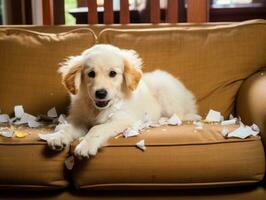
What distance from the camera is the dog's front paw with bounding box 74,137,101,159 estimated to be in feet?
5.46

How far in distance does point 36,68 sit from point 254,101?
1.12 meters

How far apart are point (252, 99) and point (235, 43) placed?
43 cm

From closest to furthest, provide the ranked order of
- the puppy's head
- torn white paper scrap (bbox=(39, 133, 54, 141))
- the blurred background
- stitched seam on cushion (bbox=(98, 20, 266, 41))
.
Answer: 1. torn white paper scrap (bbox=(39, 133, 54, 141))
2. the puppy's head
3. stitched seam on cushion (bbox=(98, 20, 266, 41))
4. the blurred background

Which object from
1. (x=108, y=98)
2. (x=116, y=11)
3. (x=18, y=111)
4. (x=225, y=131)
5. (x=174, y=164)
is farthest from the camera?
(x=116, y=11)

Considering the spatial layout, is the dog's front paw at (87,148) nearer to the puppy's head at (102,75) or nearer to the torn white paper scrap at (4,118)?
the puppy's head at (102,75)

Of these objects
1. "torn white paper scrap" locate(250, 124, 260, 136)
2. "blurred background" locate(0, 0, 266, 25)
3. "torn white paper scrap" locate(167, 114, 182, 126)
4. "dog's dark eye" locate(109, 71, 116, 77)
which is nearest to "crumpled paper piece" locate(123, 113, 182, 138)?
"torn white paper scrap" locate(167, 114, 182, 126)

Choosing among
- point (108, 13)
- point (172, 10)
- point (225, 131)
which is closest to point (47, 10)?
point (108, 13)

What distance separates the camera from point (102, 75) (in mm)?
1900

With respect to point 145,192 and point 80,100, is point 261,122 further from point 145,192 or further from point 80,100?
point 80,100

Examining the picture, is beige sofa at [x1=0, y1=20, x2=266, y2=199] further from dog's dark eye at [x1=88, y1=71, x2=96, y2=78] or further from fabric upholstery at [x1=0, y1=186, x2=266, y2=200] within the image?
dog's dark eye at [x1=88, y1=71, x2=96, y2=78]

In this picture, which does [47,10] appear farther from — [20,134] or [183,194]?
[183,194]

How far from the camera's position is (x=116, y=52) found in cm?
198

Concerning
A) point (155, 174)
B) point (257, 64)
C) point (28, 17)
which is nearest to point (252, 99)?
point (257, 64)

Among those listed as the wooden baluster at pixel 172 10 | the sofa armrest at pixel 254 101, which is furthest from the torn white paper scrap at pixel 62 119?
the wooden baluster at pixel 172 10
